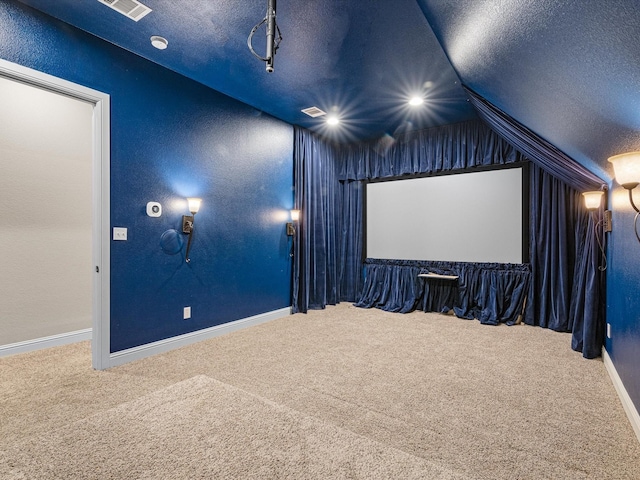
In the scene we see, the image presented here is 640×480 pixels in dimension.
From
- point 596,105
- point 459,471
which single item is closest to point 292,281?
point 459,471

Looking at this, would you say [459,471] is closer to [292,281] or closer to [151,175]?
[151,175]

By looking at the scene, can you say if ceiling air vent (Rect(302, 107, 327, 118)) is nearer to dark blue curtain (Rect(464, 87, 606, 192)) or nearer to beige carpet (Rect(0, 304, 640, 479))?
dark blue curtain (Rect(464, 87, 606, 192))

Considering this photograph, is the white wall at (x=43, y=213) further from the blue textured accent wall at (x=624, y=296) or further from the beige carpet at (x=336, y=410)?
the blue textured accent wall at (x=624, y=296)

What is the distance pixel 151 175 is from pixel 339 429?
276 cm

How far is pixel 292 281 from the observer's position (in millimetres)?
5062

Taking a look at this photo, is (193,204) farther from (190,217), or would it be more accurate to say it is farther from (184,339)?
(184,339)

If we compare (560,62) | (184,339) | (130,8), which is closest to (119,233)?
(184,339)

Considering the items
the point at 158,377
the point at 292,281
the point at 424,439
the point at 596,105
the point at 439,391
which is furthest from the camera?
the point at 292,281

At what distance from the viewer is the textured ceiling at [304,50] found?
253 cm

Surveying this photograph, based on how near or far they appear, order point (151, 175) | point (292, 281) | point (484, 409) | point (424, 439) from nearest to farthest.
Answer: point (424, 439)
point (484, 409)
point (151, 175)
point (292, 281)

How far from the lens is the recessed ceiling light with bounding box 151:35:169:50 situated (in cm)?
290

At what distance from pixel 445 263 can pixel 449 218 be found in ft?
2.17

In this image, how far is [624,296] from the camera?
2.43 meters

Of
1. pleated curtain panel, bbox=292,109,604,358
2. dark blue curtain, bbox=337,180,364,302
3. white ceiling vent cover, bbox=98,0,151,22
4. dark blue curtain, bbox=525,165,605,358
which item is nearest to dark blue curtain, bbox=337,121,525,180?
pleated curtain panel, bbox=292,109,604,358
